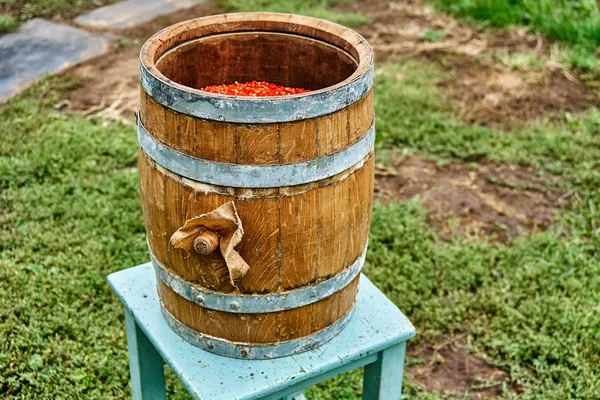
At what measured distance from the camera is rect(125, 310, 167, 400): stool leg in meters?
2.61

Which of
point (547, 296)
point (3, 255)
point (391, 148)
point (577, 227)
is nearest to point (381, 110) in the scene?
point (391, 148)

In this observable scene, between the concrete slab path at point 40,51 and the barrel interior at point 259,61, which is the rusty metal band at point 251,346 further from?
the concrete slab path at point 40,51

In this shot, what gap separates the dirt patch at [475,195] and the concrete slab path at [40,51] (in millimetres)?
2818

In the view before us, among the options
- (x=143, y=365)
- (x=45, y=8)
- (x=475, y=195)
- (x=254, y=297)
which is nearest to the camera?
(x=254, y=297)

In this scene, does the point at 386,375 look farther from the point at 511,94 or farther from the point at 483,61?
the point at 483,61

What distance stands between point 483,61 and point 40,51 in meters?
3.75

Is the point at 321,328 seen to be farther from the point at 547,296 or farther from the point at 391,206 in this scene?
→ the point at 391,206

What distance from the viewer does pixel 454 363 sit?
3.46 m

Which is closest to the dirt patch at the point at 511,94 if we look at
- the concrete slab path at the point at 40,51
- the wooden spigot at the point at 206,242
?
the concrete slab path at the point at 40,51

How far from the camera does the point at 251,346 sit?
2205 mm

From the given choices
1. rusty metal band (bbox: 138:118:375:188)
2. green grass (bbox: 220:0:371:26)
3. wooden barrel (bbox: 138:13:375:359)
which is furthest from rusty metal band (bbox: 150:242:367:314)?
green grass (bbox: 220:0:371:26)

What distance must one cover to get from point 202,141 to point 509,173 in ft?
10.9

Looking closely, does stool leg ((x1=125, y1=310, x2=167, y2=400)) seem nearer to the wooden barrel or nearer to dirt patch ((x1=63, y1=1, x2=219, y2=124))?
the wooden barrel

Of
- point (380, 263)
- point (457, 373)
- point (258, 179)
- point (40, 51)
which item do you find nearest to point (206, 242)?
point (258, 179)
